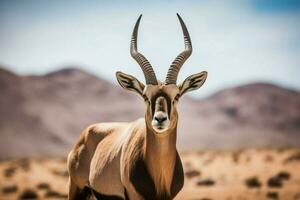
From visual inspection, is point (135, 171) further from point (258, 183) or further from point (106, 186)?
point (258, 183)

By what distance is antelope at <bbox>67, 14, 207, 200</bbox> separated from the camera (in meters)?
9.24

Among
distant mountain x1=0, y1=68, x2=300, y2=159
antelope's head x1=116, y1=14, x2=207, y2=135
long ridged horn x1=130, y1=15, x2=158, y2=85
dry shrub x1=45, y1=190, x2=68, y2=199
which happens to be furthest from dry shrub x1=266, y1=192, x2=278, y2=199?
distant mountain x1=0, y1=68, x2=300, y2=159

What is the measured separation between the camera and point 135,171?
9328 millimetres

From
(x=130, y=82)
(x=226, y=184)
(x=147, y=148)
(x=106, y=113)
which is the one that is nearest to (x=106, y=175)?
(x=147, y=148)

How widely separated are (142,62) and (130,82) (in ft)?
1.29

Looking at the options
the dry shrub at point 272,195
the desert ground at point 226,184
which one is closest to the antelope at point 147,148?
the desert ground at point 226,184

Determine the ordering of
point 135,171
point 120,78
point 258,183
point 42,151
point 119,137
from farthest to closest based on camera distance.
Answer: point 42,151 → point 258,183 → point 119,137 → point 120,78 → point 135,171

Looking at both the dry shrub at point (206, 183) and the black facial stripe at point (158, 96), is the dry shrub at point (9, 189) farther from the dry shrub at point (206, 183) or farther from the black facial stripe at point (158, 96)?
the black facial stripe at point (158, 96)

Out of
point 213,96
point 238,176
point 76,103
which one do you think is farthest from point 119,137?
point 213,96

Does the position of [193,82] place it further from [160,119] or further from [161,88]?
[160,119]

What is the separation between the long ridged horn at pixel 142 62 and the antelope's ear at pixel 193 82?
524 mm

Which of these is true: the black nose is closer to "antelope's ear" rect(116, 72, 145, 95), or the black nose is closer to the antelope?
the antelope

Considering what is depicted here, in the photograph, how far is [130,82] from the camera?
32.9 feet

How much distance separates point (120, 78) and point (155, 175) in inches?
71.0
